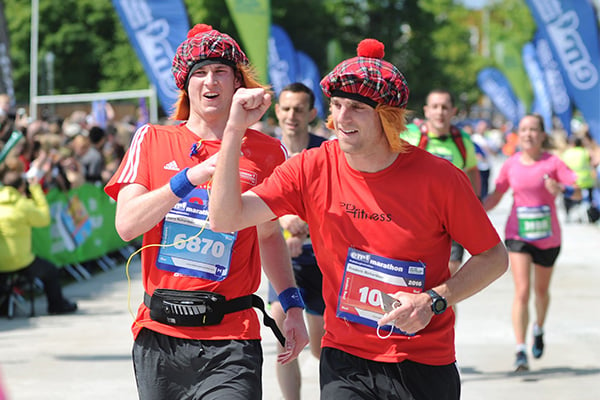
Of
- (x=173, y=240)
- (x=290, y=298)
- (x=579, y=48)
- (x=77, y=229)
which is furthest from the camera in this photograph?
(x=579, y=48)

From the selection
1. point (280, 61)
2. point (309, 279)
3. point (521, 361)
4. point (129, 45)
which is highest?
point (129, 45)

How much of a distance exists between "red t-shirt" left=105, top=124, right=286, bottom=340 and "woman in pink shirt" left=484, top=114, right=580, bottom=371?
4.33 meters

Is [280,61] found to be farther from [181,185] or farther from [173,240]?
[181,185]

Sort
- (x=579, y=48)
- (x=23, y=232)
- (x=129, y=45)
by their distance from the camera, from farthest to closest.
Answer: (x=129, y=45)
(x=579, y=48)
(x=23, y=232)

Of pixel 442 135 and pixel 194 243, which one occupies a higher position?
pixel 442 135

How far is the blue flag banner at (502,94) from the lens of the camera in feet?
148

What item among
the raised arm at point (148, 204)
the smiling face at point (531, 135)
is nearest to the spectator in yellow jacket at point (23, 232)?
the smiling face at point (531, 135)

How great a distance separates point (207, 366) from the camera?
3600 millimetres

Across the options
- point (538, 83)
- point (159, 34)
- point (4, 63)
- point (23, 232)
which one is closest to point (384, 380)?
point (23, 232)

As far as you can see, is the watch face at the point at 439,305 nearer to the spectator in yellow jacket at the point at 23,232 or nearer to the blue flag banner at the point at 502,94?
the spectator in yellow jacket at the point at 23,232

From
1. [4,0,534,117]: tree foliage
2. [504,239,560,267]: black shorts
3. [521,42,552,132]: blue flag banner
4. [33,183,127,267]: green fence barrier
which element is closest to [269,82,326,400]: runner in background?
[504,239,560,267]: black shorts

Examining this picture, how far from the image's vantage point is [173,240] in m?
3.70

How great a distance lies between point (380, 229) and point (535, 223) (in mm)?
4890

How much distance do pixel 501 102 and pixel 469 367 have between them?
39082mm
